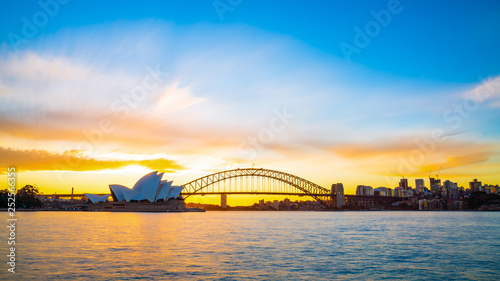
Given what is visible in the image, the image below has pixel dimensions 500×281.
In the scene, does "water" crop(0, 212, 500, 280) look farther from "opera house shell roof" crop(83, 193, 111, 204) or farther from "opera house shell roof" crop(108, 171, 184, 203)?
"opera house shell roof" crop(83, 193, 111, 204)

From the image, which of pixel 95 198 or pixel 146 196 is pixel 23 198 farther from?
pixel 146 196

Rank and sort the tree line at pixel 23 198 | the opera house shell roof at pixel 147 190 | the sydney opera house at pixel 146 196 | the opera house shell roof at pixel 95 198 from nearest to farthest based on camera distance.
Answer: the opera house shell roof at pixel 147 190 → the sydney opera house at pixel 146 196 → the tree line at pixel 23 198 → the opera house shell roof at pixel 95 198

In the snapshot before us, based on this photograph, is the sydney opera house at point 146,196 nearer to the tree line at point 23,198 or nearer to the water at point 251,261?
the tree line at point 23,198

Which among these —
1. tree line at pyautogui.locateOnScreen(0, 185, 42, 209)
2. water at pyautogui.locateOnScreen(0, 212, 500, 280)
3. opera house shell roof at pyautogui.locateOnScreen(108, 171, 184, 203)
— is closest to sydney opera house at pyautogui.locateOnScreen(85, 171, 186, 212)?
opera house shell roof at pyautogui.locateOnScreen(108, 171, 184, 203)

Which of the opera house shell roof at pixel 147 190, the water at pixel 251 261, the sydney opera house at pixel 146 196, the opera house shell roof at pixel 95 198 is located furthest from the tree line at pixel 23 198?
the water at pixel 251 261

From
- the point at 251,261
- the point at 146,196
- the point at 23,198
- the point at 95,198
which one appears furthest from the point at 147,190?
the point at 251,261

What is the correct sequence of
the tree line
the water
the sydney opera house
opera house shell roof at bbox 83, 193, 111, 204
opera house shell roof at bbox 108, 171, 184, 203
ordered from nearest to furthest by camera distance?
the water
opera house shell roof at bbox 108, 171, 184, 203
the sydney opera house
the tree line
opera house shell roof at bbox 83, 193, 111, 204

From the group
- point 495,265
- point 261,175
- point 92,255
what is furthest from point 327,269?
point 261,175

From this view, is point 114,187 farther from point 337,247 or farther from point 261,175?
point 337,247
